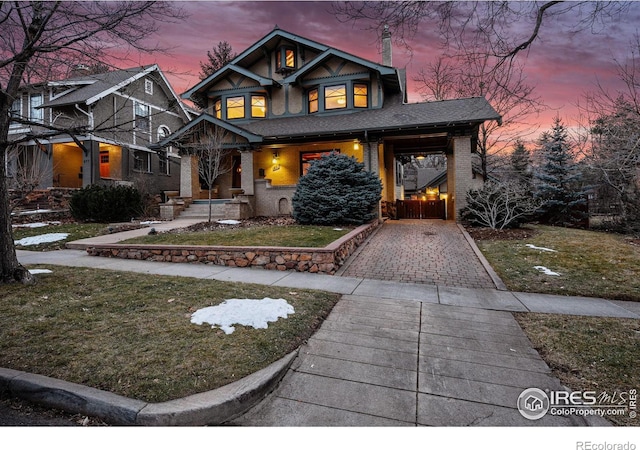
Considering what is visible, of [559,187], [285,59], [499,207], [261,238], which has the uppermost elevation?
[285,59]

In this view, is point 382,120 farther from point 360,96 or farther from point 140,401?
point 140,401

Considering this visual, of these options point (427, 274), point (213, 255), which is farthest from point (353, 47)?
point (213, 255)

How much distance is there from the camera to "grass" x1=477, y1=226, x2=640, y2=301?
5.75 m

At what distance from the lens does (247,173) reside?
51.0 feet

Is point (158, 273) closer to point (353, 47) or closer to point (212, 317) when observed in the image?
point (212, 317)

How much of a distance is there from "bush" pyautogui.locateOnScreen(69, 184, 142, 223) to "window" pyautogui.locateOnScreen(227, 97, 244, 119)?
24.3 ft

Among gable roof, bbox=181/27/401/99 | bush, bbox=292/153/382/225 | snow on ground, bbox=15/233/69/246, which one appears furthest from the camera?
gable roof, bbox=181/27/401/99

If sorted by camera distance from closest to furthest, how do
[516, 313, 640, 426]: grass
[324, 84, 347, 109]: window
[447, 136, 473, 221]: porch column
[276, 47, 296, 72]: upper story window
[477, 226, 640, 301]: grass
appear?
[516, 313, 640, 426]: grass → [477, 226, 640, 301]: grass → [447, 136, 473, 221]: porch column → [324, 84, 347, 109]: window → [276, 47, 296, 72]: upper story window

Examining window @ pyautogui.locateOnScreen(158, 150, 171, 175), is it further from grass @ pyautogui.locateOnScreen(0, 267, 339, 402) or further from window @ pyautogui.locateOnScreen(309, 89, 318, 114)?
grass @ pyautogui.locateOnScreen(0, 267, 339, 402)

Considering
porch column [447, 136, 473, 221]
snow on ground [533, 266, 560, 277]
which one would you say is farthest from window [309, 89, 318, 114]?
snow on ground [533, 266, 560, 277]

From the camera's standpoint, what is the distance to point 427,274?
6.63m

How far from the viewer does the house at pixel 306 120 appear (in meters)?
14.3

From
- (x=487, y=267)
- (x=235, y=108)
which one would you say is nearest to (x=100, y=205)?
(x=235, y=108)

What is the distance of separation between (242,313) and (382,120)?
1291 cm
